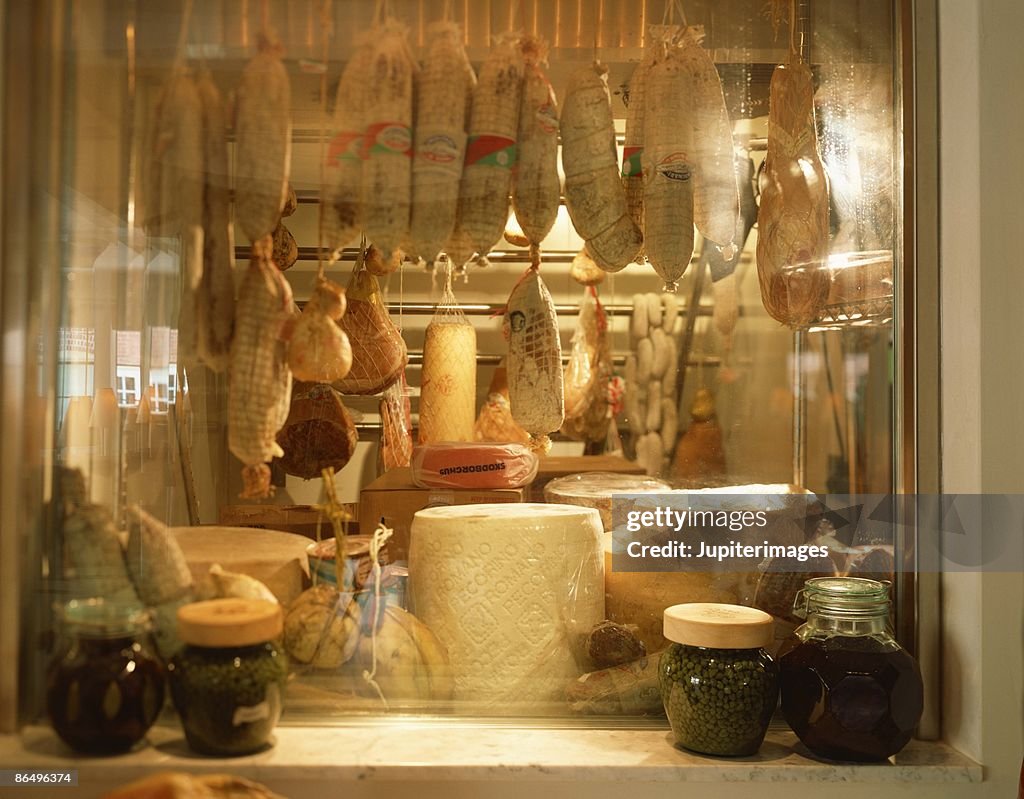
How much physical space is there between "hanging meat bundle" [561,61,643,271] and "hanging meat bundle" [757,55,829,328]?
277mm

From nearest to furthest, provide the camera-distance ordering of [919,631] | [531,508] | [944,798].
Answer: [944,798]
[919,631]
[531,508]

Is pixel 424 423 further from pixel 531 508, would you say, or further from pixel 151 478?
→ pixel 151 478

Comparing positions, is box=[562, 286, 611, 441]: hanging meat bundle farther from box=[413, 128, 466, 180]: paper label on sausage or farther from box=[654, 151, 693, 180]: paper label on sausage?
box=[413, 128, 466, 180]: paper label on sausage

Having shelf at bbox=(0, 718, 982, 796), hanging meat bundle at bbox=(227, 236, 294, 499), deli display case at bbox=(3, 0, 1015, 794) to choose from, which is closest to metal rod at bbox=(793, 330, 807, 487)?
deli display case at bbox=(3, 0, 1015, 794)

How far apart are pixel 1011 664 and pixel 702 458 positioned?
59 cm

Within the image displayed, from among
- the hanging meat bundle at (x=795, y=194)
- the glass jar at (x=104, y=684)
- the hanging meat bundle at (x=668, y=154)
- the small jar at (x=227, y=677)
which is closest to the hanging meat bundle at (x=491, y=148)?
the hanging meat bundle at (x=668, y=154)

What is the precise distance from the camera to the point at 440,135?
148cm

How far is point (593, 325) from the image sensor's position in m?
1.75

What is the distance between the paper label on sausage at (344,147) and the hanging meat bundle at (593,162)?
0.34 metres

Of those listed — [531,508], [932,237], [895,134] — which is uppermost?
[895,134]

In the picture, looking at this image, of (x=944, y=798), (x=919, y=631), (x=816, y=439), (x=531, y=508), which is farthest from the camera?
(x=816, y=439)

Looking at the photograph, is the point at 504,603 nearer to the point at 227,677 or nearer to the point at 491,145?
the point at 227,677

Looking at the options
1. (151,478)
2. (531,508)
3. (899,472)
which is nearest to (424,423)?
(531,508)

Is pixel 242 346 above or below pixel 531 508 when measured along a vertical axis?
above
